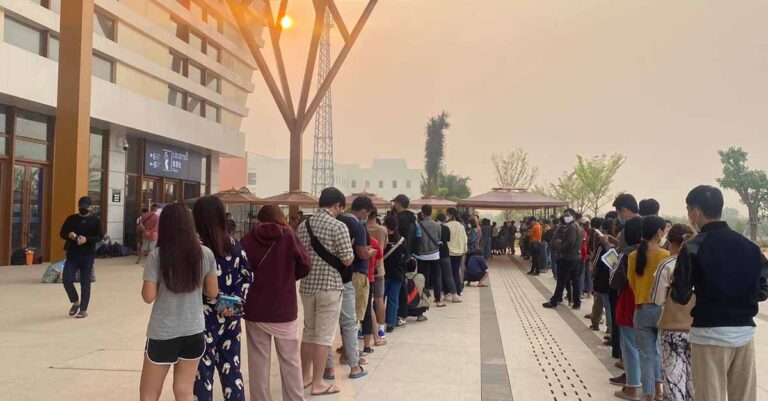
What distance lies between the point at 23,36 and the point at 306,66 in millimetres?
9430

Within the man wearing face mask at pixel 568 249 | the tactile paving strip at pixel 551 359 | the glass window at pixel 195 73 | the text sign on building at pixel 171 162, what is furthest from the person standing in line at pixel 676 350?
the glass window at pixel 195 73

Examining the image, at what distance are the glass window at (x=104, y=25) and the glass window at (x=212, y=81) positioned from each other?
6850mm

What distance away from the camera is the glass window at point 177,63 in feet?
72.8

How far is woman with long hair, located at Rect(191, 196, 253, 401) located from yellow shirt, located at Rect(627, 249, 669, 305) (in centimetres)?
308

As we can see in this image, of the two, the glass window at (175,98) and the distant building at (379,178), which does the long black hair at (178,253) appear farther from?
the distant building at (379,178)

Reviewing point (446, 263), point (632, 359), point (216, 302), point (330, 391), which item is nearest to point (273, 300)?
point (216, 302)

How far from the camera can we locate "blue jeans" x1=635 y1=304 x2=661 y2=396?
4406 mm

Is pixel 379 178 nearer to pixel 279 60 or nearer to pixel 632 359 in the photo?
pixel 279 60

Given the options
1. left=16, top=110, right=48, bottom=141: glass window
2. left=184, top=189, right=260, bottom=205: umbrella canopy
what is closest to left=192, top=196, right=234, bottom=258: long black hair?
left=16, top=110, right=48, bottom=141: glass window

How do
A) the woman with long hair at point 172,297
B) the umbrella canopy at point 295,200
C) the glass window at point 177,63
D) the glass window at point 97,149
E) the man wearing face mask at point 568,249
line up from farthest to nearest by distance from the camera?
the glass window at point 177,63 → the umbrella canopy at point 295,200 → the glass window at point 97,149 → the man wearing face mask at point 568,249 → the woman with long hair at point 172,297

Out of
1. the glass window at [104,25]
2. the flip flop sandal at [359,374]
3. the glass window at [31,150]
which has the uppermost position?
the glass window at [104,25]

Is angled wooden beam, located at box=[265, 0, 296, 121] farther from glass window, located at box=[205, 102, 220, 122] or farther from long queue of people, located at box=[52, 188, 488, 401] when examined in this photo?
long queue of people, located at box=[52, 188, 488, 401]

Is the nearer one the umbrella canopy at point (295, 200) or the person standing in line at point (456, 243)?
the person standing in line at point (456, 243)

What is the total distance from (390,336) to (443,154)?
65.7 m
